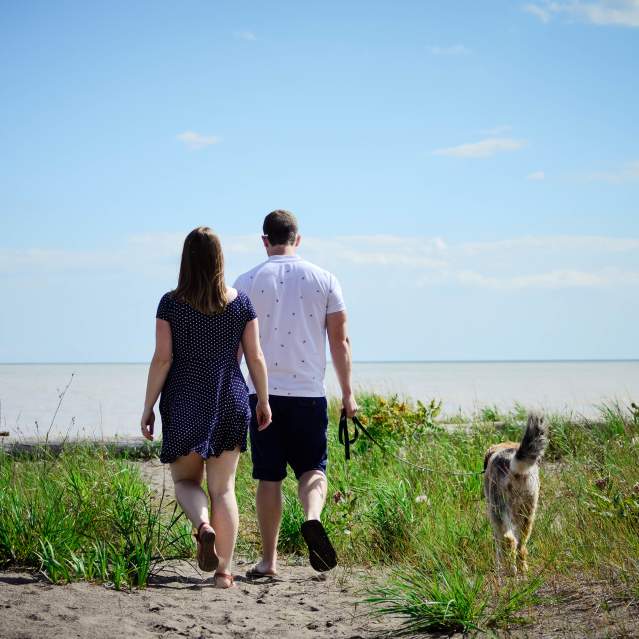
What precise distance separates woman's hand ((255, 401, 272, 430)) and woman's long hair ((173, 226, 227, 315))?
0.66m

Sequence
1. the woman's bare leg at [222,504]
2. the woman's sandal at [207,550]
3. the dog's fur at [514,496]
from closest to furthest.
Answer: the woman's sandal at [207,550], the dog's fur at [514,496], the woman's bare leg at [222,504]

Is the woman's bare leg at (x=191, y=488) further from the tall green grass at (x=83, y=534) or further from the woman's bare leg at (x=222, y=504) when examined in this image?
the tall green grass at (x=83, y=534)

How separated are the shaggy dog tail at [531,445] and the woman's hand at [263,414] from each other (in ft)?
5.11

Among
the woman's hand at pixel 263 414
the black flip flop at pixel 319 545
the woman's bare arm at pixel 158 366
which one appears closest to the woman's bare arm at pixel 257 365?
the woman's hand at pixel 263 414

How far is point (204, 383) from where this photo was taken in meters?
5.37

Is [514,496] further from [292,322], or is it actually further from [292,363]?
[292,322]

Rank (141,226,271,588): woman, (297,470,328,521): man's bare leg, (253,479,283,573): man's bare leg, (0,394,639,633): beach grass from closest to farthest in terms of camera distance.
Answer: (0,394,639,633): beach grass
(141,226,271,588): woman
(297,470,328,521): man's bare leg
(253,479,283,573): man's bare leg

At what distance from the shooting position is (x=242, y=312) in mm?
5457

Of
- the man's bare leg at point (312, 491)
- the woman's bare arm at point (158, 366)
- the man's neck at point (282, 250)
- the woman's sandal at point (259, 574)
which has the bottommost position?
the woman's sandal at point (259, 574)

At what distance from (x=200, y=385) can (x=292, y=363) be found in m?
0.67

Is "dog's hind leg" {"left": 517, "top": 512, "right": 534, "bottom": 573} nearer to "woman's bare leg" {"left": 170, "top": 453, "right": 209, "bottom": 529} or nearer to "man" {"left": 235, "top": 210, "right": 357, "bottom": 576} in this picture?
"man" {"left": 235, "top": 210, "right": 357, "bottom": 576}

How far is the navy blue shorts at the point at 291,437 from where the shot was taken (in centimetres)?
573

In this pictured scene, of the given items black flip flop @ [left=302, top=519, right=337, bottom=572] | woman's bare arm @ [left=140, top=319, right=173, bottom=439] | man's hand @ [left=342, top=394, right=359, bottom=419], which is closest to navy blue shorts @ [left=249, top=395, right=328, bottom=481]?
man's hand @ [left=342, top=394, right=359, bottom=419]

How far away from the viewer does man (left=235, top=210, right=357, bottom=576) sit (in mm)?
5719
